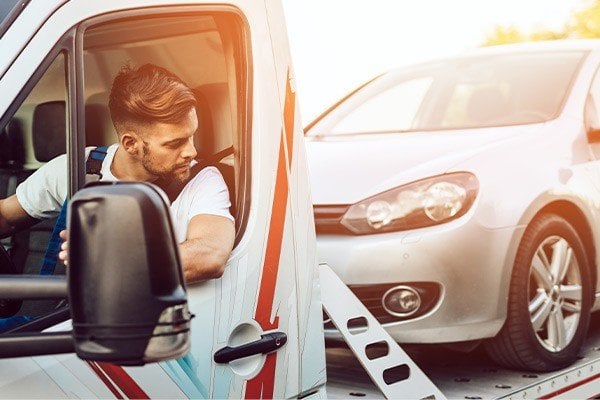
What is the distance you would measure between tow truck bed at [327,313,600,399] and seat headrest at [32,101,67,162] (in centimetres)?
134

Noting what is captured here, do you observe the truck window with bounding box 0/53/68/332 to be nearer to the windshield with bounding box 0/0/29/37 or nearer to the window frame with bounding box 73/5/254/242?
the windshield with bounding box 0/0/29/37

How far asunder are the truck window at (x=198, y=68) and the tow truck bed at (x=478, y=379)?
1.13m

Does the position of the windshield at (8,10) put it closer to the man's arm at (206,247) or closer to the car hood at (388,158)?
the man's arm at (206,247)

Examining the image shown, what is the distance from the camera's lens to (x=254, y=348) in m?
2.28

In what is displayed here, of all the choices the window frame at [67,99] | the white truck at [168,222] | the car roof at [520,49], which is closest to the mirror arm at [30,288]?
the white truck at [168,222]

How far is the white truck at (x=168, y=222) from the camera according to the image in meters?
1.38

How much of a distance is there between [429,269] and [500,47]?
6.65 ft

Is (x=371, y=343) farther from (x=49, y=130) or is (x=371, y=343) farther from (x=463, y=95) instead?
(x=463, y=95)

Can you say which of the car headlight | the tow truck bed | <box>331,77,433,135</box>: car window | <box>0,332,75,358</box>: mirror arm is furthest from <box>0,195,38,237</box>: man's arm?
<box>331,77,433,135</box>: car window

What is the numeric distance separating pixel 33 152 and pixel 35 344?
1136 millimetres

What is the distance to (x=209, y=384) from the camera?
2.18 meters

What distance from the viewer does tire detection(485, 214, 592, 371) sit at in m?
4.13

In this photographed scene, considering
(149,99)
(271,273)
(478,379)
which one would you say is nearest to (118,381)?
(271,273)

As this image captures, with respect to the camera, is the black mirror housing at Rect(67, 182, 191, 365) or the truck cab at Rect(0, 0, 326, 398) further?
the truck cab at Rect(0, 0, 326, 398)
